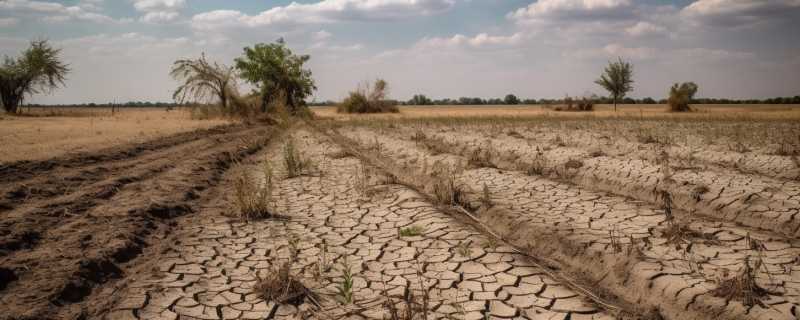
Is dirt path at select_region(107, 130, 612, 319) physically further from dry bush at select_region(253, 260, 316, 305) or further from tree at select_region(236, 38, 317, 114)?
tree at select_region(236, 38, 317, 114)

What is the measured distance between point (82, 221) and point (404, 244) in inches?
113

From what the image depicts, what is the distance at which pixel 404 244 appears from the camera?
4.07 metres

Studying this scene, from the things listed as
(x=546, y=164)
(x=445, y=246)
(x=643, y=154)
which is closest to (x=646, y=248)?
(x=445, y=246)

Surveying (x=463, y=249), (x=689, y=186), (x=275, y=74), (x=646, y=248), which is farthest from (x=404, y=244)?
(x=275, y=74)

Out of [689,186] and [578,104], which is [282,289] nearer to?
[689,186]

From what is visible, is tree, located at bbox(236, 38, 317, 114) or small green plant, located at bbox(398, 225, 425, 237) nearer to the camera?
small green plant, located at bbox(398, 225, 425, 237)

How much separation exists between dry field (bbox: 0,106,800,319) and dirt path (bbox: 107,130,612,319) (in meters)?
0.02

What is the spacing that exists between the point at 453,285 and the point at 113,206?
3.71 m

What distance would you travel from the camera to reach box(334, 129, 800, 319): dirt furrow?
2879 mm

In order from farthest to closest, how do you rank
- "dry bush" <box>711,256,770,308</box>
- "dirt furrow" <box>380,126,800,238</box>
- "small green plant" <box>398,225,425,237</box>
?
1. "dirt furrow" <box>380,126,800,238</box>
2. "small green plant" <box>398,225,425,237</box>
3. "dry bush" <box>711,256,770,308</box>

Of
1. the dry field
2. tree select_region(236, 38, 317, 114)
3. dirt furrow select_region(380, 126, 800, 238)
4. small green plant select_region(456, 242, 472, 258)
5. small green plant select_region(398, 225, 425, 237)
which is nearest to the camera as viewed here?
the dry field

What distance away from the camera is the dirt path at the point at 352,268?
280cm

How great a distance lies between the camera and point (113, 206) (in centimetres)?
485

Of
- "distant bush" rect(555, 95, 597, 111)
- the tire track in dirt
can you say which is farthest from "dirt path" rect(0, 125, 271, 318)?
"distant bush" rect(555, 95, 597, 111)
